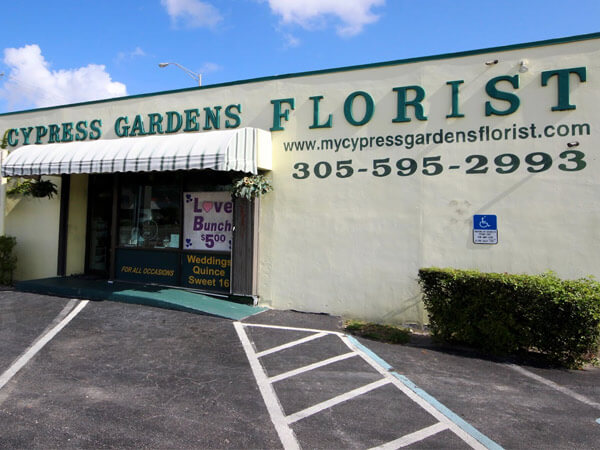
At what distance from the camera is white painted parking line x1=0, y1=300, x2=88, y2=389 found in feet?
15.1

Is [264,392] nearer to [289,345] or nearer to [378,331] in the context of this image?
[289,345]

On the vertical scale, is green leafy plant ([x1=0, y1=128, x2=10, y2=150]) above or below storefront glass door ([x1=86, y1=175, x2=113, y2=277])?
above

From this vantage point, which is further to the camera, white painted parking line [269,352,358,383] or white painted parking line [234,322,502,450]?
white painted parking line [269,352,358,383]

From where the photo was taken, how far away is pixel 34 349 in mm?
5469

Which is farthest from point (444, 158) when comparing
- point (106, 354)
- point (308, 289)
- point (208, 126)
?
point (106, 354)

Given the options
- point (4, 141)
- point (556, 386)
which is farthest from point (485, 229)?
point (4, 141)

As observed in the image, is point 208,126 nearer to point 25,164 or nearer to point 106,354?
point 25,164

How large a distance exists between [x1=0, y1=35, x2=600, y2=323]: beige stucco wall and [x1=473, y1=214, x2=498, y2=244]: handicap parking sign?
69mm

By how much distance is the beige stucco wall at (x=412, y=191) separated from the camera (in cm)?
631

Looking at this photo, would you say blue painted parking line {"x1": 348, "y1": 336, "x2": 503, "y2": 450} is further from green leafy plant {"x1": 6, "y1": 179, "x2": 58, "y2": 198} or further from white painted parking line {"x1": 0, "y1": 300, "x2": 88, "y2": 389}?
green leafy plant {"x1": 6, "y1": 179, "x2": 58, "y2": 198}

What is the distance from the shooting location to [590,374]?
202 inches

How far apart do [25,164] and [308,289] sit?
6267 millimetres

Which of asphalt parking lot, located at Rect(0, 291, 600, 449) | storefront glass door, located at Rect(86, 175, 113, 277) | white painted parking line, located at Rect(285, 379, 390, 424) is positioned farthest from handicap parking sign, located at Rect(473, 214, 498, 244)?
storefront glass door, located at Rect(86, 175, 113, 277)

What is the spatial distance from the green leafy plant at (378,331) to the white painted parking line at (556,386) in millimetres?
1495
